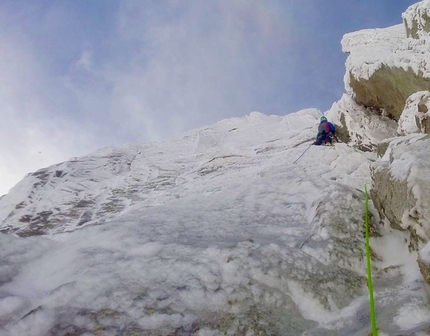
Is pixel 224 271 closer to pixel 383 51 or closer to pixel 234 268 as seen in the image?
pixel 234 268

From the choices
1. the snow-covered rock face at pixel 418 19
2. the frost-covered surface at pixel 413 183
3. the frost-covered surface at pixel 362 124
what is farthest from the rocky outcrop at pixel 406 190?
the snow-covered rock face at pixel 418 19

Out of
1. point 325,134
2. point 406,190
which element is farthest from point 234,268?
point 325,134

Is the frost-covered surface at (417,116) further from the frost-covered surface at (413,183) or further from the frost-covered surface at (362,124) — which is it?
the frost-covered surface at (413,183)

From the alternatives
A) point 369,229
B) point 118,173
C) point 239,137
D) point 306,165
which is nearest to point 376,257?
point 369,229

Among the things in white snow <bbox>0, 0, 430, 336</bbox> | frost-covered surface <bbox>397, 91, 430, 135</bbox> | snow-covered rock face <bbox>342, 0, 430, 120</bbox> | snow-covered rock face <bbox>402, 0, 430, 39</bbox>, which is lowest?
white snow <bbox>0, 0, 430, 336</bbox>

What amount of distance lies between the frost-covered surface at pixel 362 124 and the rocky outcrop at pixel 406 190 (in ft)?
29.2

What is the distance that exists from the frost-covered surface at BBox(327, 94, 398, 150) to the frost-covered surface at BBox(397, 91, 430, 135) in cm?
300

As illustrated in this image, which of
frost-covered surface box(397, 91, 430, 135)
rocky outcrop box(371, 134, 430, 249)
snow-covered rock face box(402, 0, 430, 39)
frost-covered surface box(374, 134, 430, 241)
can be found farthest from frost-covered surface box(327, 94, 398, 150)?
frost-covered surface box(374, 134, 430, 241)

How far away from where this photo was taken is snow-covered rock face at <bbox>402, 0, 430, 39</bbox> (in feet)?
53.1

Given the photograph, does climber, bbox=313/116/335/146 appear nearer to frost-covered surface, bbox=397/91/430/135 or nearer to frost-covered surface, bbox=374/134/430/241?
frost-covered surface, bbox=397/91/430/135

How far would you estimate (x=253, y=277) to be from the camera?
17.9ft

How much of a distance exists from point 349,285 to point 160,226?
307 centimetres

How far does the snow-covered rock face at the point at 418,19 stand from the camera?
16.2 meters

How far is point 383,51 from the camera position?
16.8 metres
